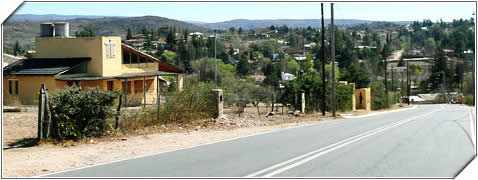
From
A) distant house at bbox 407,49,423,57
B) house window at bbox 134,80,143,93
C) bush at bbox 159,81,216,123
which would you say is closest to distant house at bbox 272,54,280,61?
distant house at bbox 407,49,423,57

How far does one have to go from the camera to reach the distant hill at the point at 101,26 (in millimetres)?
66188

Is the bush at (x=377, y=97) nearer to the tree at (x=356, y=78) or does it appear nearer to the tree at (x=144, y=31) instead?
the tree at (x=356, y=78)

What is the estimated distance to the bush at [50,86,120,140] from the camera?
15.1m

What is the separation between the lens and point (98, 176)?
10.1 meters

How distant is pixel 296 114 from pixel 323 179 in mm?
21220

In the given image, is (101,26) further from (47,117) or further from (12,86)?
(47,117)

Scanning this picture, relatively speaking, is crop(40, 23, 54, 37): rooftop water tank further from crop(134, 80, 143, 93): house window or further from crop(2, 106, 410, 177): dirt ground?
crop(2, 106, 410, 177): dirt ground

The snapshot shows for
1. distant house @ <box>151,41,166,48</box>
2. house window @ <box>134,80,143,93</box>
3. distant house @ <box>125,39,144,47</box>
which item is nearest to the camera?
house window @ <box>134,80,143,93</box>

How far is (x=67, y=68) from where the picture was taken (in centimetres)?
→ 3538

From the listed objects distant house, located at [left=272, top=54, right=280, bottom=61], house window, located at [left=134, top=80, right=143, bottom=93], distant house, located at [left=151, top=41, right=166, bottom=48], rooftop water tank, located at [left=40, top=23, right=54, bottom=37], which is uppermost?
distant house, located at [left=151, top=41, right=166, bottom=48]

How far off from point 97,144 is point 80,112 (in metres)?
1.14

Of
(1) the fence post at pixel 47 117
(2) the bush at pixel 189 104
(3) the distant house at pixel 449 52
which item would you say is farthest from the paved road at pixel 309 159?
(3) the distant house at pixel 449 52

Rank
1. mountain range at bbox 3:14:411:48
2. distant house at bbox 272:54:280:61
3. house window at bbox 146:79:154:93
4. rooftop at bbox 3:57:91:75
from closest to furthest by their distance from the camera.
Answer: rooftop at bbox 3:57:91:75
house window at bbox 146:79:154:93
mountain range at bbox 3:14:411:48
distant house at bbox 272:54:280:61

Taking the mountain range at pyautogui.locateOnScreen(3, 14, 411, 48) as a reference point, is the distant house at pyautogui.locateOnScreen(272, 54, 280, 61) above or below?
below
